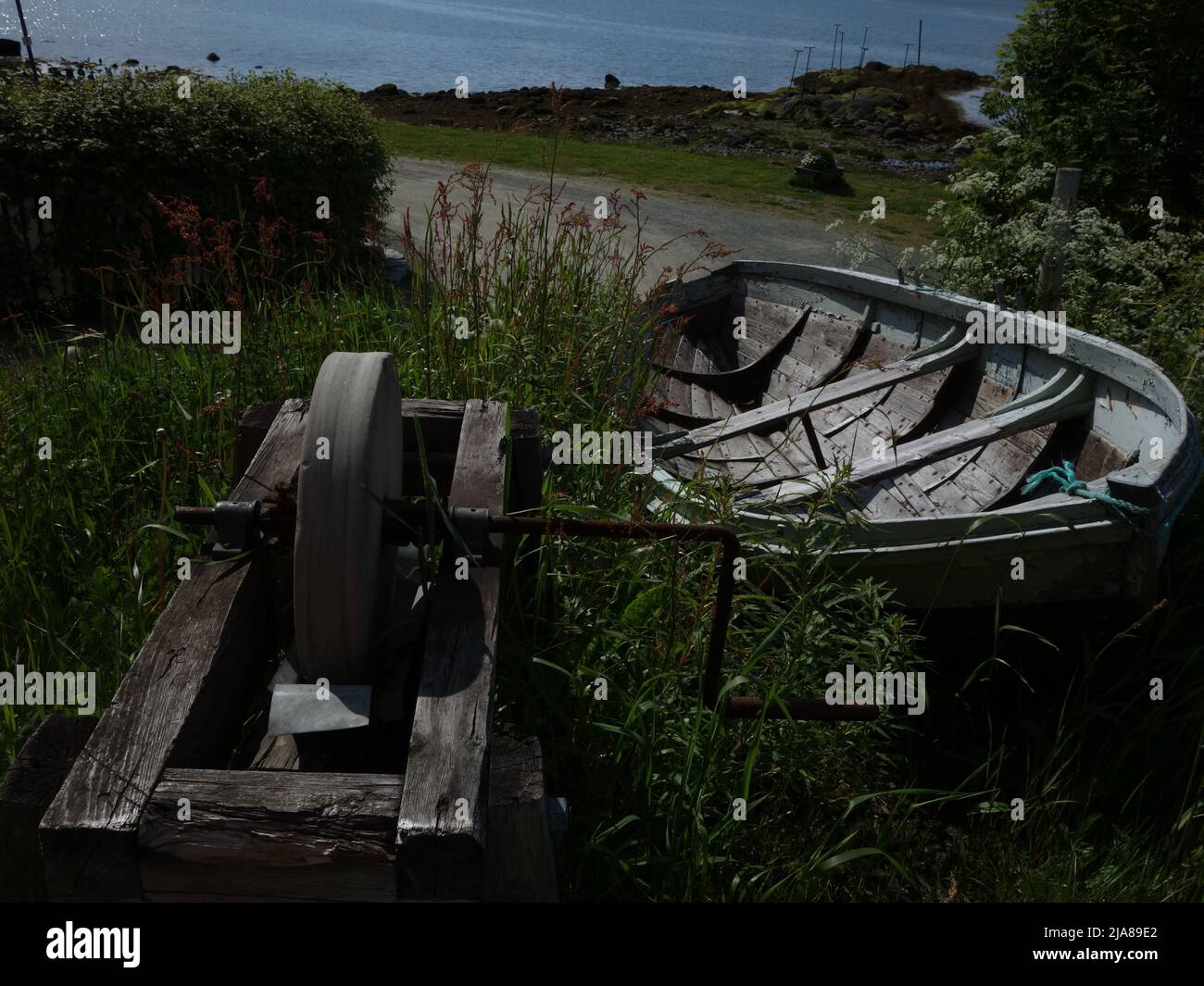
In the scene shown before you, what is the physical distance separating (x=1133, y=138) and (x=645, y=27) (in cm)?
10314

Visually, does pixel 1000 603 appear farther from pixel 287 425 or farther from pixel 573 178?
pixel 573 178

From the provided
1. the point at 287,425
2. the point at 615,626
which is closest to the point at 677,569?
the point at 615,626

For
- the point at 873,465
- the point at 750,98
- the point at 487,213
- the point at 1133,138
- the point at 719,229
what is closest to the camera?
the point at 873,465

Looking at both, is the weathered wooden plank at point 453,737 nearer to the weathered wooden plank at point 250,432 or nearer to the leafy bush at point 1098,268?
the weathered wooden plank at point 250,432

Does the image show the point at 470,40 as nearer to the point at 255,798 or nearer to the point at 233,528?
the point at 233,528

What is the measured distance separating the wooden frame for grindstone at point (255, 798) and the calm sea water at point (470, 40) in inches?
1529

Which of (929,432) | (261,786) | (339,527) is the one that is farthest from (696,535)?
(929,432)

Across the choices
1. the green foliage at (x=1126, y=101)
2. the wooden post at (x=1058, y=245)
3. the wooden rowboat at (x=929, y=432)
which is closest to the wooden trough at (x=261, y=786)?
the wooden rowboat at (x=929, y=432)

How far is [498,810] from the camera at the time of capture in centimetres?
182

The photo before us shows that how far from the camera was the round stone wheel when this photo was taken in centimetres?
211

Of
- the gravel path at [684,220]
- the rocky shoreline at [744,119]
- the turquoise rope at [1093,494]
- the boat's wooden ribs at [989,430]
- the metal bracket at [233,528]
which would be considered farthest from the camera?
the rocky shoreline at [744,119]

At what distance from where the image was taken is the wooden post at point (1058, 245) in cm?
657

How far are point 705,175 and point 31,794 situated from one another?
16873 millimetres

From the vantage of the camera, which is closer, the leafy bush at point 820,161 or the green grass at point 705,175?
the green grass at point 705,175
